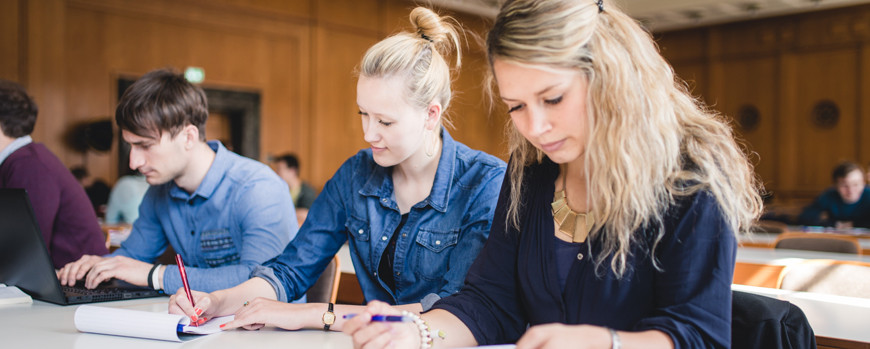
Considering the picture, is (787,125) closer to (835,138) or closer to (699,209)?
(835,138)

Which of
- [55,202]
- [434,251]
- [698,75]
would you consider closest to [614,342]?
[434,251]

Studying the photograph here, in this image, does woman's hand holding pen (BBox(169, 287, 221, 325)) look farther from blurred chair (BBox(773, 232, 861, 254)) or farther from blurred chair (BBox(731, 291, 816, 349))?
blurred chair (BBox(773, 232, 861, 254))

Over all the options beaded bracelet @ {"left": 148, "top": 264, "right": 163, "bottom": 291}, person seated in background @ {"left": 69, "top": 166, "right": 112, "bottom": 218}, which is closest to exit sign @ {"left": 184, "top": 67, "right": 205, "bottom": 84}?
person seated in background @ {"left": 69, "top": 166, "right": 112, "bottom": 218}

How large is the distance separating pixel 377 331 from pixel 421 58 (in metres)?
Answer: 0.86

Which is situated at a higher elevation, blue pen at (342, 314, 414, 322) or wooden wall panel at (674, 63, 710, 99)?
wooden wall panel at (674, 63, 710, 99)

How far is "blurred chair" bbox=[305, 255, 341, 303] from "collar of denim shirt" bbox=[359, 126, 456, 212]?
27 centimetres

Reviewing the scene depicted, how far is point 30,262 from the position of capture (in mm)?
1715

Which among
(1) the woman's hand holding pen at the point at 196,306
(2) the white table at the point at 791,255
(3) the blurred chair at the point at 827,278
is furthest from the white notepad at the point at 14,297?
(2) the white table at the point at 791,255

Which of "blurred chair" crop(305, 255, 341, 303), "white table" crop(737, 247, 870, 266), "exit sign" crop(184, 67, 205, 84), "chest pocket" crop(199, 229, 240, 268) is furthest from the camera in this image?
"exit sign" crop(184, 67, 205, 84)

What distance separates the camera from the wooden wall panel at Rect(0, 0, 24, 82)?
20.6ft

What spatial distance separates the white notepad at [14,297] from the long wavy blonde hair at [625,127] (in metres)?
1.36

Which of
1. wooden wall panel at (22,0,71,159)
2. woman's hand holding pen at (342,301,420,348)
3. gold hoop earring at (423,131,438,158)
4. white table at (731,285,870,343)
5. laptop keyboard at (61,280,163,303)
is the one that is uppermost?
wooden wall panel at (22,0,71,159)

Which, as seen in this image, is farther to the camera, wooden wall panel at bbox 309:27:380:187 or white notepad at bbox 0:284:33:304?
wooden wall panel at bbox 309:27:380:187

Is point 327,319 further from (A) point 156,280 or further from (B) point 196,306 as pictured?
(A) point 156,280
